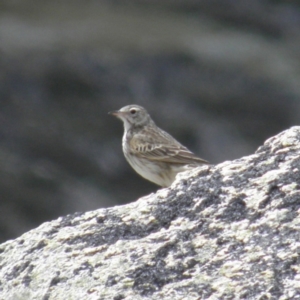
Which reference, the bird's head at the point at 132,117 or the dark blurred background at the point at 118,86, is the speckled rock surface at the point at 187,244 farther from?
the dark blurred background at the point at 118,86

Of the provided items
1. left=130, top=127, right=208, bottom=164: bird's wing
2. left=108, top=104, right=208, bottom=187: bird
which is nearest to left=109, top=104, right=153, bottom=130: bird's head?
left=108, top=104, right=208, bottom=187: bird

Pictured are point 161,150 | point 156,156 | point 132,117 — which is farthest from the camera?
point 132,117

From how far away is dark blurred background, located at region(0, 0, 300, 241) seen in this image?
15102 millimetres

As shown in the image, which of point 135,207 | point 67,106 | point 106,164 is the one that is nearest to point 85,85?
point 67,106

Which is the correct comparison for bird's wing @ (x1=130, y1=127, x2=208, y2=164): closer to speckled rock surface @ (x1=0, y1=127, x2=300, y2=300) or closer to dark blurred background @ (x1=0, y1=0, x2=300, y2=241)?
dark blurred background @ (x1=0, y1=0, x2=300, y2=241)

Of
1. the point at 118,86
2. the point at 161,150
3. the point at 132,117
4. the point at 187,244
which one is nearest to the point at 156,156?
the point at 161,150

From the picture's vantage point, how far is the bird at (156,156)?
1038cm

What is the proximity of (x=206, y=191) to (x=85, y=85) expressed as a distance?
12415mm

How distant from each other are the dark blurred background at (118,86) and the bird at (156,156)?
11.8 feet

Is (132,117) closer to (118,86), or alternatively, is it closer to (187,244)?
(118,86)

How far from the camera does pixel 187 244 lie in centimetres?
338

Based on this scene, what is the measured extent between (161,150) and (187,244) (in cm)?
745

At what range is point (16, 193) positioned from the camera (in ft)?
49.0

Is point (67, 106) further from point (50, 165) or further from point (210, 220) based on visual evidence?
point (210, 220)
